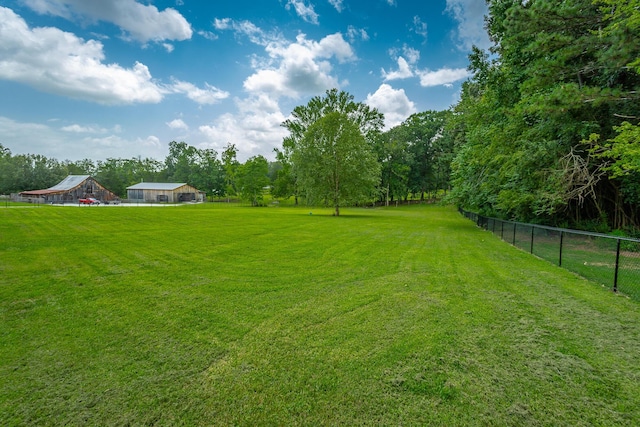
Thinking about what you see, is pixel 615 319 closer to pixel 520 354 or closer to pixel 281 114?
pixel 520 354

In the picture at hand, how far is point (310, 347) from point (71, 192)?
5832cm

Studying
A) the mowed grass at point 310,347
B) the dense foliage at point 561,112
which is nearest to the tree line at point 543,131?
the dense foliage at point 561,112

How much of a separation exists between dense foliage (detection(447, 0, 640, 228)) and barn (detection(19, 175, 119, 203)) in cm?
5692

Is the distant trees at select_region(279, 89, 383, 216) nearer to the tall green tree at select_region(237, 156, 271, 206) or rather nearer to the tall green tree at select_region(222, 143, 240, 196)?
the tall green tree at select_region(237, 156, 271, 206)

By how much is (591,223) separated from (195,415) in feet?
58.5

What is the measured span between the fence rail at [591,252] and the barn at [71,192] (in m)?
59.2

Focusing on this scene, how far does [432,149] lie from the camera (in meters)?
50.2

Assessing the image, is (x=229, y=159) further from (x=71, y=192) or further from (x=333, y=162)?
(x=333, y=162)

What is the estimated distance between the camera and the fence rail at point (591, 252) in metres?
5.47

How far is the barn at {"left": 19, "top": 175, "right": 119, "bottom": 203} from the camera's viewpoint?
4294 centimetres

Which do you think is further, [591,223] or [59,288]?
[591,223]

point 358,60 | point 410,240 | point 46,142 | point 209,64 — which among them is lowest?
point 410,240

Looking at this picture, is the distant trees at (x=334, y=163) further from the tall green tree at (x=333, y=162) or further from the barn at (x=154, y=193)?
the barn at (x=154, y=193)

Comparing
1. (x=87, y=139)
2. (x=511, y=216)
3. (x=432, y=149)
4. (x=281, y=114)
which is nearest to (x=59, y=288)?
(x=511, y=216)
